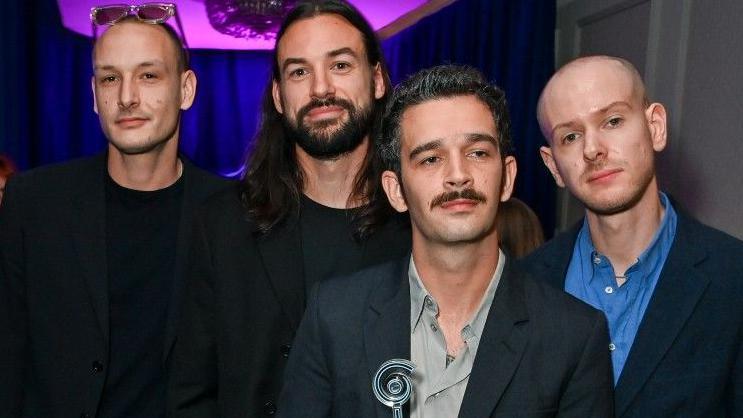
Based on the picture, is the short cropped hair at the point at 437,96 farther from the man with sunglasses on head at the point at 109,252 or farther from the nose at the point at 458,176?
the man with sunglasses on head at the point at 109,252

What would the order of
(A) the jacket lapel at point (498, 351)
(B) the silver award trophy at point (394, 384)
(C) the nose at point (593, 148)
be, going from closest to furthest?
(B) the silver award trophy at point (394, 384) < (A) the jacket lapel at point (498, 351) < (C) the nose at point (593, 148)

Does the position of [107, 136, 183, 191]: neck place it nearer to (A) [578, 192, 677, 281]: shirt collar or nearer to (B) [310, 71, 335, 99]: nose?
(B) [310, 71, 335, 99]: nose

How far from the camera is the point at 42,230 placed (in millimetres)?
2270

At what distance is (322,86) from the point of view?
2.11m

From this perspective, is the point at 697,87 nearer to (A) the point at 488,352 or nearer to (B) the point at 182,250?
(A) the point at 488,352

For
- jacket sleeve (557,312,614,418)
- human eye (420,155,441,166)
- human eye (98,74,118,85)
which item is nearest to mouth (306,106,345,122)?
human eye (420,155,441,166)

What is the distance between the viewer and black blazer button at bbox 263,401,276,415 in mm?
2025

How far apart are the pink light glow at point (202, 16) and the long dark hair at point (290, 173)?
131 inches

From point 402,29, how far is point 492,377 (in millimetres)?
5337

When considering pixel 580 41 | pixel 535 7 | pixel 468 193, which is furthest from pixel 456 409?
pixel 535 7

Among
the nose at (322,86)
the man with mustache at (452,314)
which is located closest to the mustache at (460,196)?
the man with mustache at (452,314)

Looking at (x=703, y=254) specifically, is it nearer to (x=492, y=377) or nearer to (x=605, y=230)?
(x=605, y=230)

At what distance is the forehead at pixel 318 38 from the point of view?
2170 mm

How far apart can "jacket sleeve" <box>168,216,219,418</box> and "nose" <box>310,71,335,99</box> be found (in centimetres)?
51
